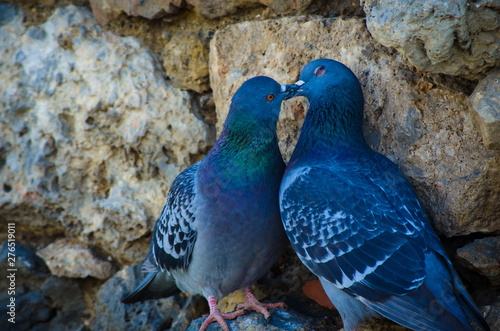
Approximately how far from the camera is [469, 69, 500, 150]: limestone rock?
2.49m

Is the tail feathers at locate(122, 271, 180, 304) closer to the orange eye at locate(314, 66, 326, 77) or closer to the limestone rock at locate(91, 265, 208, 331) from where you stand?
the limestone rock at locate(91, 265, 208, 331)

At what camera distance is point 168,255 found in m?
3.26

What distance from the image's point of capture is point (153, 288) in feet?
11.7

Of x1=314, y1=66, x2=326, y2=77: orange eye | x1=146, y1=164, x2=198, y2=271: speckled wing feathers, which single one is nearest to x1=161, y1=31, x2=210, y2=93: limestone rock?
x1=146, y1=164, x2=198, y2=271: speckled wing feathers

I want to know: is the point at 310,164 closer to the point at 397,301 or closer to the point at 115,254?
the point at 397,301

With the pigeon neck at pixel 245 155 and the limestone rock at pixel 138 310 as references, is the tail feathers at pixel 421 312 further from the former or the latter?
the limestone rock at pixel 138 310

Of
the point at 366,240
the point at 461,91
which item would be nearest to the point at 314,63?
the point at 461,91

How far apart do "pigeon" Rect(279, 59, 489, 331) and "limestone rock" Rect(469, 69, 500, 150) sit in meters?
0.55

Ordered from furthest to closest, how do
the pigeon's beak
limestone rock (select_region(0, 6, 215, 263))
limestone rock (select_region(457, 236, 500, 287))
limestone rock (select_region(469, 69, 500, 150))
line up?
limestone rock (select_region(0, 6, 215, 263)) → the pigeon's beak → limestone rock (select_region(457, 236, 500, 287)) → limestone rock (select_region(469, 69, 500, 150))

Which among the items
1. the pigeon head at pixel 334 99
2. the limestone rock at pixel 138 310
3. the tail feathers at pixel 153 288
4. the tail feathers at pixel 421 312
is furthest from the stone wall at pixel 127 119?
the tail feathers at pixel 421 312

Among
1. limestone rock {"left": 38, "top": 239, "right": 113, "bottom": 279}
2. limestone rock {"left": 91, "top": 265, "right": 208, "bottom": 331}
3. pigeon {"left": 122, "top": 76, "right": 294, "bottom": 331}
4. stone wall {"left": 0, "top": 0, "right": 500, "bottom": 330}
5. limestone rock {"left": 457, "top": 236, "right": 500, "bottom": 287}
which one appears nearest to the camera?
limestone rock {"left": 457, "top": 236, "right": 500, "bottom": 287}

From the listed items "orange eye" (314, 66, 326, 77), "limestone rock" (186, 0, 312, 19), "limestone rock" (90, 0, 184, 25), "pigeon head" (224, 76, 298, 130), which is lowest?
"pigeon head" (224, 76, 298, 130)

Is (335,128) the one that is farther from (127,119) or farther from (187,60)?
(127,119)

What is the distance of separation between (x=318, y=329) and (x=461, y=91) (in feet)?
5.42
